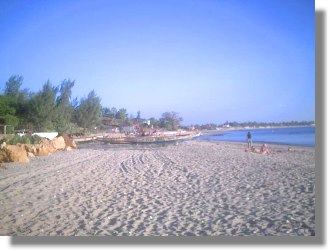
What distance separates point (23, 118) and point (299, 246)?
15.9 meters

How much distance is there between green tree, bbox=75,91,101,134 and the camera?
14.0 meters

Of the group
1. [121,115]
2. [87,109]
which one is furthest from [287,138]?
[121,115]

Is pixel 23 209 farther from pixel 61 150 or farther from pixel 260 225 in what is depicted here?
pixel 61 150

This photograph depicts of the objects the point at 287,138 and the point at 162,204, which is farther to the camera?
the point at 287,138

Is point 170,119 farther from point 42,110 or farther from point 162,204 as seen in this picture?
point 162,204

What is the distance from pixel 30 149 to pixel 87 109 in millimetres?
6211

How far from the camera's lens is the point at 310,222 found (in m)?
3.03

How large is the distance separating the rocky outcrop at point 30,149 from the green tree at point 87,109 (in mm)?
2164

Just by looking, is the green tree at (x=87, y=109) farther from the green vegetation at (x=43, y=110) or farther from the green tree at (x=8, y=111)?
the green tree at (x=8, y=111)

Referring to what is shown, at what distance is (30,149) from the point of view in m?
9.77

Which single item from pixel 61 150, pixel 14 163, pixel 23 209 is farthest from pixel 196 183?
pixel 61 150

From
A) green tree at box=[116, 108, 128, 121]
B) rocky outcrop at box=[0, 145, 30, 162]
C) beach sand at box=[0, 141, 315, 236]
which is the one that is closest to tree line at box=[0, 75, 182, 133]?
rocky outcrop at box=[0, 145, 30, 162]

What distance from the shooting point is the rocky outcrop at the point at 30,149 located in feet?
25.6

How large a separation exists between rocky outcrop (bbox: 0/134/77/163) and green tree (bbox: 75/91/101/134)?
2164 mm
